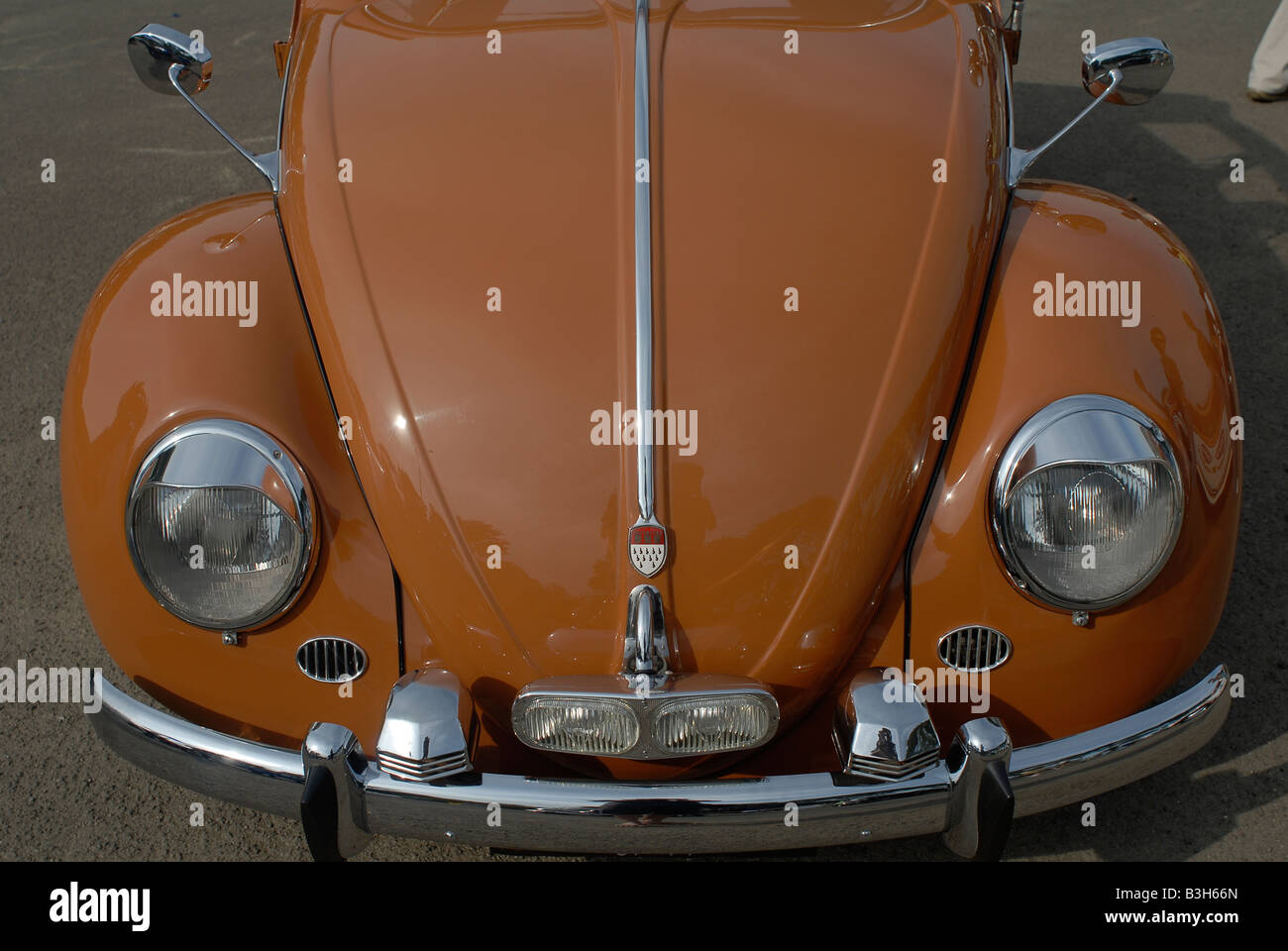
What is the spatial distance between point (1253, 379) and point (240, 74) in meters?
4.94

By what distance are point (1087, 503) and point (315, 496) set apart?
124cm

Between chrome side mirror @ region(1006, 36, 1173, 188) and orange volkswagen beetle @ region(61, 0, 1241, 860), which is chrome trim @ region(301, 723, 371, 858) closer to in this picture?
orange volkswagen beetle @ region(61, 0, 1241, 860)

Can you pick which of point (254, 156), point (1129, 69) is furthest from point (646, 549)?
point (1129, 69)

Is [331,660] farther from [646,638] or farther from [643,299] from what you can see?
[643,299]

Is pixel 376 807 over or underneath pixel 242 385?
underneath

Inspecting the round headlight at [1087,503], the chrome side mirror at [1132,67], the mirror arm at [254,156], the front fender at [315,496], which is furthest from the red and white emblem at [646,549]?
the chrome side mirror at [1132,67]

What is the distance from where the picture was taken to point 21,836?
2258 millimetres

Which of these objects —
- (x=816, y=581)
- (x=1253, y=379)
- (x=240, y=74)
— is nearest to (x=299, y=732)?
(x=816, y=581)

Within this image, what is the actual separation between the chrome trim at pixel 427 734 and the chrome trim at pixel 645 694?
0.09 metres

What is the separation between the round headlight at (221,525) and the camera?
1.77 metres

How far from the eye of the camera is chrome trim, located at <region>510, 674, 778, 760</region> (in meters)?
1.67

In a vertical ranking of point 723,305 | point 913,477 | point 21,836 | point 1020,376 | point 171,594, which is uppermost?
point 723,305

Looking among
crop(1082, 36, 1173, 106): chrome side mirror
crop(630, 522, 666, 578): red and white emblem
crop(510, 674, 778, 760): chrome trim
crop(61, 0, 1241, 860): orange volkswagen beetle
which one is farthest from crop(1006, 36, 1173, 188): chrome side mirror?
crop(510, 674, 778, 760): chrome trim

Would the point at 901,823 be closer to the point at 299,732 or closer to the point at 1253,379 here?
the point at 299,732
